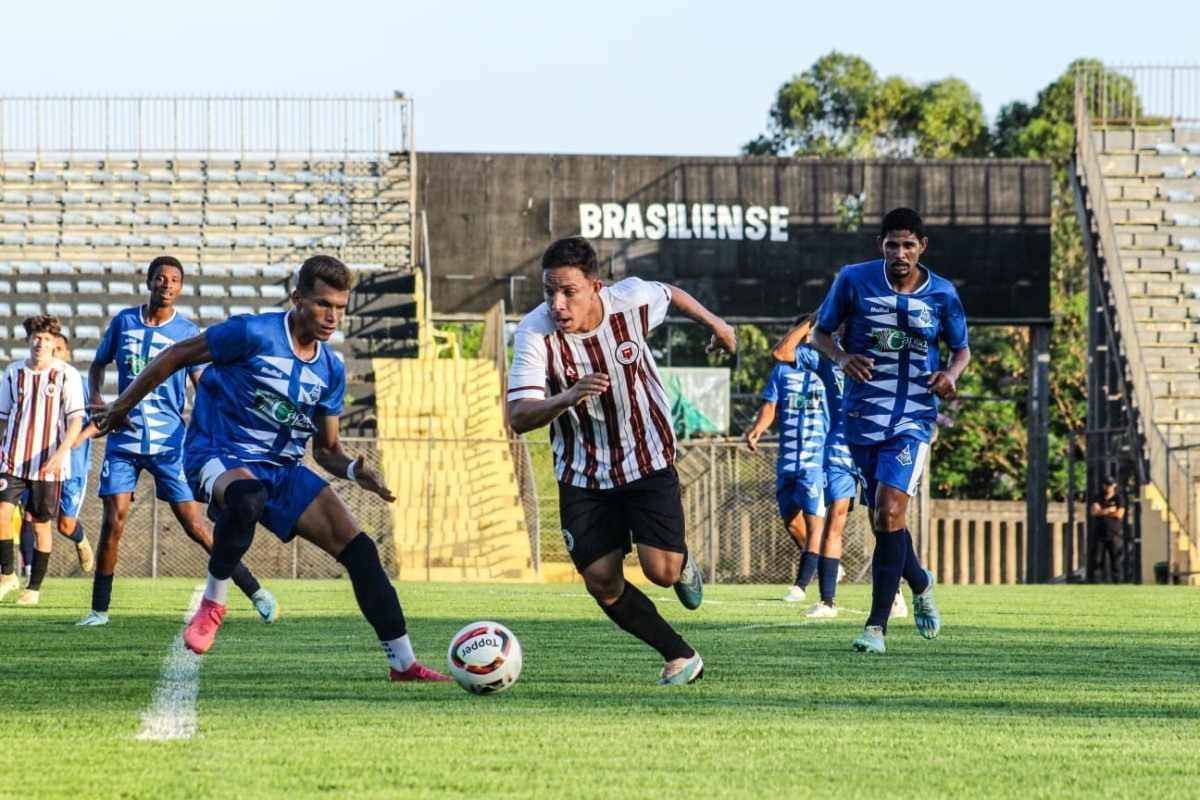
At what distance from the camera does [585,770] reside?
18.3ft

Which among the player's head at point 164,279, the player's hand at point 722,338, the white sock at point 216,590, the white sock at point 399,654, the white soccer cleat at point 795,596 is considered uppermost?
the player's head at point 164,279

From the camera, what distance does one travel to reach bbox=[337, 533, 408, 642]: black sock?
8.26 m

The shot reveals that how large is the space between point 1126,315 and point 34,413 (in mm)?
18271

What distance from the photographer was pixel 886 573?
33.5 ft

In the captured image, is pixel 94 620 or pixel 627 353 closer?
pixel 627 353

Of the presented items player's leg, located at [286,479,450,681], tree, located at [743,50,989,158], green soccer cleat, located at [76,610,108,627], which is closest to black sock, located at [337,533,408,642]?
player's leg, located at [286,479,450,681]

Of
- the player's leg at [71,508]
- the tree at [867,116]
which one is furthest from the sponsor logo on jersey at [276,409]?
the tree at [867,116]

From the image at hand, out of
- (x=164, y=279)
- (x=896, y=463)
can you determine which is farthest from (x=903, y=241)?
(x=164, y=279)

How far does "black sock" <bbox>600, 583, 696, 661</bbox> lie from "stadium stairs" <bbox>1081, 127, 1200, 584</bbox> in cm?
1909

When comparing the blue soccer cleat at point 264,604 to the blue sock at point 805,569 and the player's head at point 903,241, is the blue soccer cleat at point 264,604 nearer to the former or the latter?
the player's head at point 903,241

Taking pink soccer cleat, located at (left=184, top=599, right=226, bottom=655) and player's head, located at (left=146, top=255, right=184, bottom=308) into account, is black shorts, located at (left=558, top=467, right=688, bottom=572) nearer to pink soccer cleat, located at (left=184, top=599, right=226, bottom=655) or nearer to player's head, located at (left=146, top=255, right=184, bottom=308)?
pink soccer cleat, located at (left=184, top=599, right=226, bottom=655)

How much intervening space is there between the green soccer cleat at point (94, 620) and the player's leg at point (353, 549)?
3.94 metres

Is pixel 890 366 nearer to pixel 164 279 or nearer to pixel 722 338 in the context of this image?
pixel 722 338

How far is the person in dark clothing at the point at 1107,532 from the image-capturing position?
2953 cm
